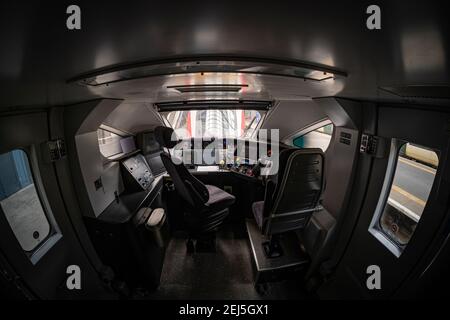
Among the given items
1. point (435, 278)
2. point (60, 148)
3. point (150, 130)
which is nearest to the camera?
point (435, 278)

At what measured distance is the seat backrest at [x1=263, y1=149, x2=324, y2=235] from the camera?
1735 millimetres

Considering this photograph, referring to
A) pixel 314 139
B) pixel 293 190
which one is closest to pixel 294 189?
pixel 293 190

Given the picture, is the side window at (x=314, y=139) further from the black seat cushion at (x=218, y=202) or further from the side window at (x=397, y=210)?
the black seat cushion at (x=218, y=202)

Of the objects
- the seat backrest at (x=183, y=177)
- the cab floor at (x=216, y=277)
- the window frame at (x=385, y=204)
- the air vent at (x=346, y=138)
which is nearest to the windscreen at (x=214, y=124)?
the seat backrest at (x=183, y=177)

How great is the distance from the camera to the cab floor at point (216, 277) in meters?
2.04

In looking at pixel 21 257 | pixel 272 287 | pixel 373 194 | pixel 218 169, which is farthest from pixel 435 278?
pixel 21 257

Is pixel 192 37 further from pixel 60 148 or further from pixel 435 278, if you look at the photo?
pixel 435 278

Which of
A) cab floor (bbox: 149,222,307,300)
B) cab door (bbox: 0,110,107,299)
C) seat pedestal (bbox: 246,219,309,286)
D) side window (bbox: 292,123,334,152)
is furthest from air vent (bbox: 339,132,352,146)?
cab door (bbox: 0,110,107,299)

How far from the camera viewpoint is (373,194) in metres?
1.71

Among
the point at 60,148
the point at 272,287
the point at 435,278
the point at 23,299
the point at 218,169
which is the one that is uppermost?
the point at 60,148

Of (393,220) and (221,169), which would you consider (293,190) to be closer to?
(393,220)

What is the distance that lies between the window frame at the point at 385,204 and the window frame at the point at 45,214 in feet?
10.0

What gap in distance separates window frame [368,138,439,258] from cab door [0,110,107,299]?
296 centimetres
